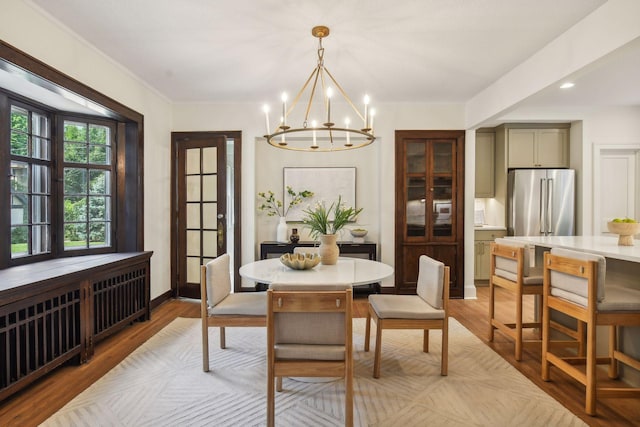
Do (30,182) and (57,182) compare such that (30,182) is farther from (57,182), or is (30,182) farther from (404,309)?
(404,309)

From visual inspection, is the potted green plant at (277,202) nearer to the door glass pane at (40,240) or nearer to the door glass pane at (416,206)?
the door glass pane at (416,206)

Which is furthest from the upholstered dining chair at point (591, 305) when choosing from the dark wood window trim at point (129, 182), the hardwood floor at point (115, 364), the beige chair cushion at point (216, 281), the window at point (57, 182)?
the window at point (57, 182)

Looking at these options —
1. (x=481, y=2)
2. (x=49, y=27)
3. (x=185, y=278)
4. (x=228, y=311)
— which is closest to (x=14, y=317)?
(x=228, y=311)

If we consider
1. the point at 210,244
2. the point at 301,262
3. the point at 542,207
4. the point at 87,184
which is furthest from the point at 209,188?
the point at 542,207

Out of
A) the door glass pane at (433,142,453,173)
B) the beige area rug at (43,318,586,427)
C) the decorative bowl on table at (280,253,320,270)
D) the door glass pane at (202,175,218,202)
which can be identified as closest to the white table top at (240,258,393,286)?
the decorative bowl on table at (280,253,320,270)

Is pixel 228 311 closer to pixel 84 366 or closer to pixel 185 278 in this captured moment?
pixel 84 366

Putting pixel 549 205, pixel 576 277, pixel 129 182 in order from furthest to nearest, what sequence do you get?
pixel 549 205
pixel 129 182
pixel 576 277

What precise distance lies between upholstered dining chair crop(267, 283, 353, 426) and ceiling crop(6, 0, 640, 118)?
1.90 m

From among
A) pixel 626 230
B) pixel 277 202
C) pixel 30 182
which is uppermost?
pixel 30 182

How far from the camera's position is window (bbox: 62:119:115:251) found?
11.4ft

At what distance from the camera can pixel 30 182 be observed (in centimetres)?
315

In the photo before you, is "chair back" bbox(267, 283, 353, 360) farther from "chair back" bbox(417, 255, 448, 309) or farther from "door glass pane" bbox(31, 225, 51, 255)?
"door glass pane" bbox(31, 225, 51, 255)

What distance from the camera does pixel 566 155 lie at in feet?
17.1

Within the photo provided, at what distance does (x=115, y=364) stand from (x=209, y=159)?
2587 mm
